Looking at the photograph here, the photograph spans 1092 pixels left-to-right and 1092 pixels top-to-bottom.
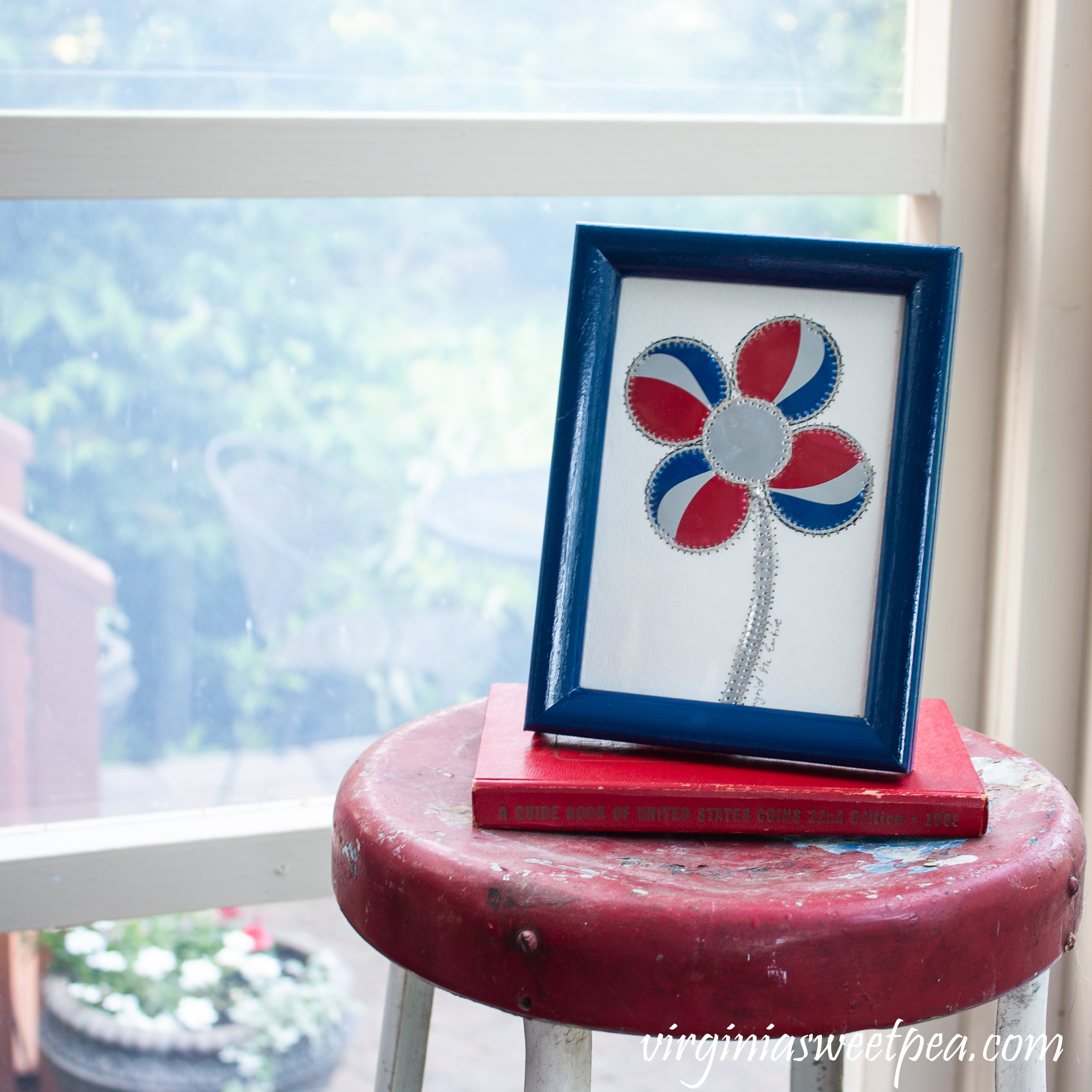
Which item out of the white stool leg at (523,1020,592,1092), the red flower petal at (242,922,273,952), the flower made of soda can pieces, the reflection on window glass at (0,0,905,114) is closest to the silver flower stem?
the flower made of soda can pieces

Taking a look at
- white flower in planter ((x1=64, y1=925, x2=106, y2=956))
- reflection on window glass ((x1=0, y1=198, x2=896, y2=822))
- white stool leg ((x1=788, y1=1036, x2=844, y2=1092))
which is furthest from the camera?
white flower in planter ((x1=64, y1=925, x2=106, y2=956))

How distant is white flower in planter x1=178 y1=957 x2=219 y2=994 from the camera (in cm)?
114

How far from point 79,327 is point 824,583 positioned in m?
0.73

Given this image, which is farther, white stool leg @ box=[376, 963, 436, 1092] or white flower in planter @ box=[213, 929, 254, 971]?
white flower in planter @ box=[213, 929, 254, 971]

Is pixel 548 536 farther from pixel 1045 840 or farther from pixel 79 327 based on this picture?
pixel 79 327

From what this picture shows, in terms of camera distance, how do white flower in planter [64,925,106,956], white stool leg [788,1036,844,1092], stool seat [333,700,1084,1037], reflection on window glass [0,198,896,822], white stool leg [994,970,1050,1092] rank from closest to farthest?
1. stool seat [333,700,1084,1037]
2. white stool leg [994,970,1050,1092]
3. white stool leg [788,1036,844,1092]
4. reflection on window glass [0,198,896,822]
5. white flower in planter [64,925,106,956]

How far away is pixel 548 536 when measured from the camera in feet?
2.03

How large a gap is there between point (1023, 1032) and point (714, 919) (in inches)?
9.2

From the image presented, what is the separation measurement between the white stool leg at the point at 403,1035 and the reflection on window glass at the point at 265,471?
0.43m

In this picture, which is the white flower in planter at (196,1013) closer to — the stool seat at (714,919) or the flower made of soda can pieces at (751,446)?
the stool seat at (714,919)

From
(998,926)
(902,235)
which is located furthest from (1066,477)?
(998,926)

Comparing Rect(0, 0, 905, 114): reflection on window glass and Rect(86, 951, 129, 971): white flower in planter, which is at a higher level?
Rect(0, 0, 905, 114): reflection on window glass

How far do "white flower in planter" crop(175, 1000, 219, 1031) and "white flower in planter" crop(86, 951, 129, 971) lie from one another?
77mm

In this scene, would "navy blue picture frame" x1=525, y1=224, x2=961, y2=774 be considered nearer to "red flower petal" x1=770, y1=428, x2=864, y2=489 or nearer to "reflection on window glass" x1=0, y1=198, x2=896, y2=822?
"red flower petal" x1=770, y1=428, x2=864, y2=489
